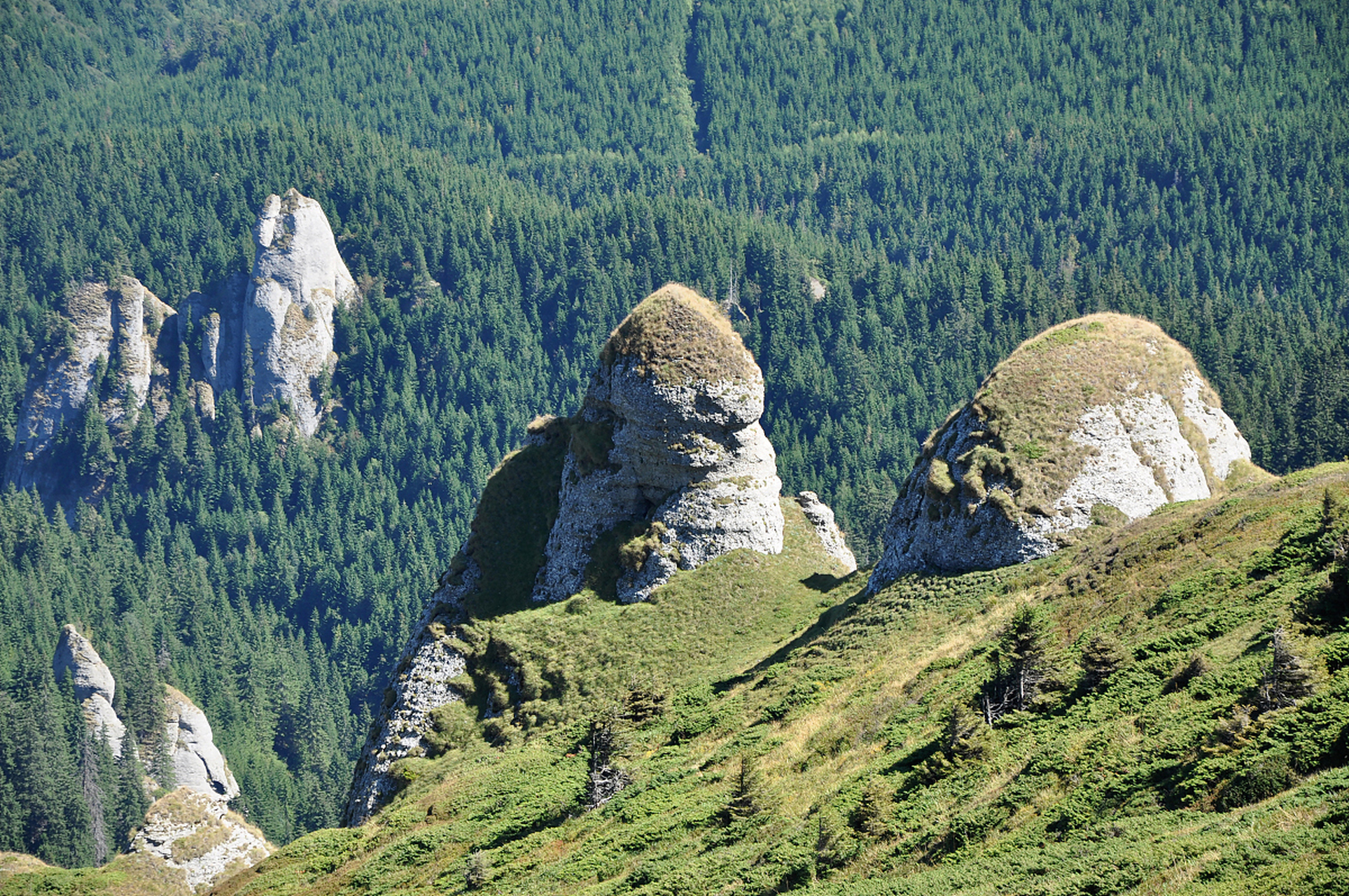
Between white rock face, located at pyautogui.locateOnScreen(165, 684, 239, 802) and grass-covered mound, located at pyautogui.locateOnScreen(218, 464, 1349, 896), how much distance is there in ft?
348

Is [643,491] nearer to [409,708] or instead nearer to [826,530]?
[826,530]

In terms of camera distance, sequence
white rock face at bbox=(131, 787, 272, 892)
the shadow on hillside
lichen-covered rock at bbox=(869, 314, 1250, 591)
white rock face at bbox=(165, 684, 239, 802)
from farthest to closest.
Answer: white rock face at bbox=(165, 684, 239, 802)
white rock face at bbox=(131, 787, 272, 892)
the shadow on hillside
lichen-covered rock at bbox=(869, 314, 1250, 591)

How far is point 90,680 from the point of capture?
167 m

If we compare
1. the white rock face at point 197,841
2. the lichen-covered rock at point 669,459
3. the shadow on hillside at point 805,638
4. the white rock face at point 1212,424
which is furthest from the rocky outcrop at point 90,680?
the white rock face at point 1212,424

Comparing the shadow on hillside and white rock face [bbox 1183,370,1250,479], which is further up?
white rock face [bbox 1183,370,1250,479]

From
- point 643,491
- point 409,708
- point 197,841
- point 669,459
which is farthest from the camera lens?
point 197,841

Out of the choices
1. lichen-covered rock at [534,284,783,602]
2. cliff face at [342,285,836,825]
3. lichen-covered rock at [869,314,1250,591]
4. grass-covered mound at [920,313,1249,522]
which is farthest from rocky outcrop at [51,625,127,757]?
grass-covered mound at [920,313,1249,522]

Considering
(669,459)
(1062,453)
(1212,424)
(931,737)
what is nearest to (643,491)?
(669,459)

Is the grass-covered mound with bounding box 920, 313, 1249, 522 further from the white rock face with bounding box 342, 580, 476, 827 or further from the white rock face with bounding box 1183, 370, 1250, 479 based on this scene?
the white rock face with bounding box 342, 580, 476, 827

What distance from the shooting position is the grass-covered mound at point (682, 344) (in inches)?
2704

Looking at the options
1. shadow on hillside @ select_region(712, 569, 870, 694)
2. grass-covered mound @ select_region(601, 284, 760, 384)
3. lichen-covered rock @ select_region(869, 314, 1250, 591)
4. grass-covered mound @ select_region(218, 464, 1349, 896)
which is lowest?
grass-covered mound @ select_region(218, 464, 1349, 896)

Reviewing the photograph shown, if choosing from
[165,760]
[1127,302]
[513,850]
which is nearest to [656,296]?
[513,850]

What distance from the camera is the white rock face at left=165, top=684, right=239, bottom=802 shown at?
15862 cm

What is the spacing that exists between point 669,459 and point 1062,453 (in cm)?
1998
